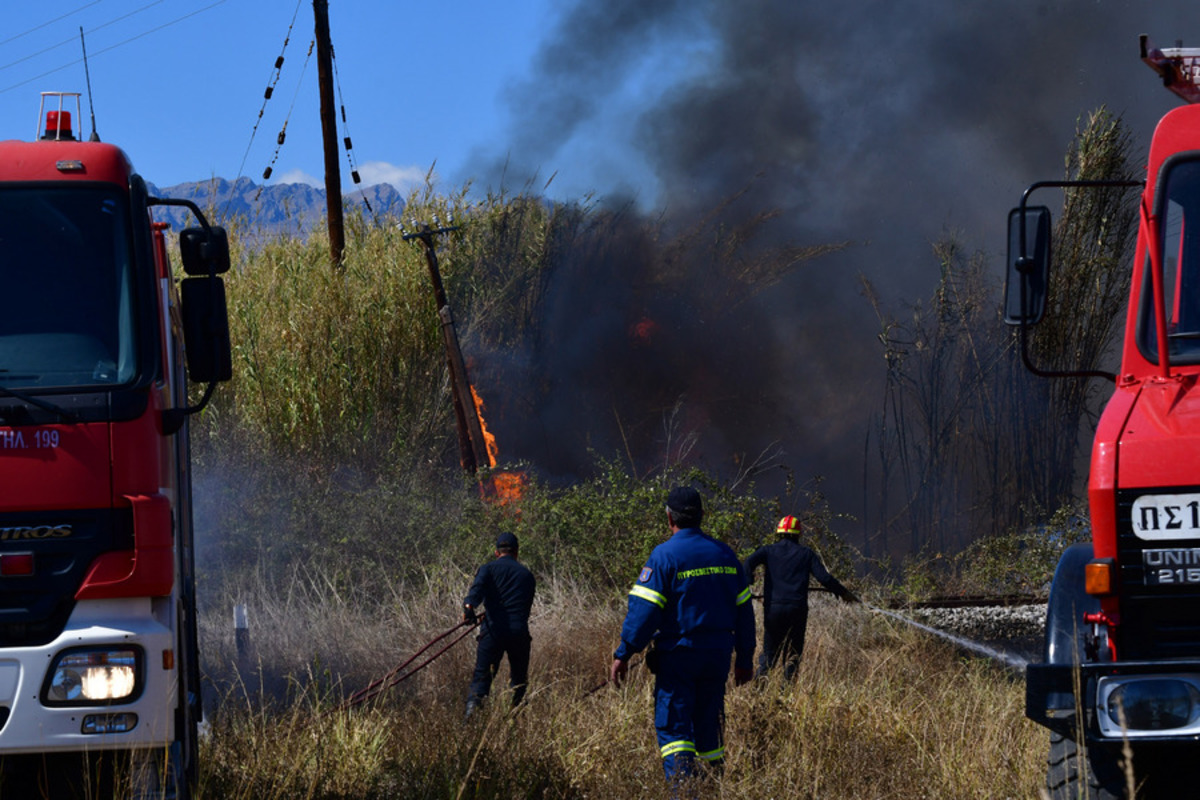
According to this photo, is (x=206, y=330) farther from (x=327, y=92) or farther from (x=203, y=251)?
(x=327, y=92)

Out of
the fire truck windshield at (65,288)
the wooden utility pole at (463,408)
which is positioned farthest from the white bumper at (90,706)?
the wooden utility pole at (463,408)

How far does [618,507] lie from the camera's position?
1356 centimetres

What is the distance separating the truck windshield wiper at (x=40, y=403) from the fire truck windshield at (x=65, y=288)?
7 centimetres

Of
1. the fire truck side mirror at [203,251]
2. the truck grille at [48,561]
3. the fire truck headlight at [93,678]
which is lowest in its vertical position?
the fire truck headlight at [93,678]

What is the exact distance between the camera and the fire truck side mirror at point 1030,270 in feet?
16.7

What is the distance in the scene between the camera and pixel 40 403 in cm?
449

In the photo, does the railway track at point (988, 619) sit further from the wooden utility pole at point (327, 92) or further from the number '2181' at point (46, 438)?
the wooden utility pole at point (327, 92)

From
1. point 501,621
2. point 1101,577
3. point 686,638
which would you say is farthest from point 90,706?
point 501,621

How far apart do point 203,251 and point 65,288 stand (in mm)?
551

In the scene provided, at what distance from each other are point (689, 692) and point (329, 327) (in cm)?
1237

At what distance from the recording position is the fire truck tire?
14.6ft

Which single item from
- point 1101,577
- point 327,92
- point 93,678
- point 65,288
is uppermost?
point 327,92

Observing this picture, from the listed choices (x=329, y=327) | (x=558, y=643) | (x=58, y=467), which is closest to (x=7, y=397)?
(x=58, y=467)

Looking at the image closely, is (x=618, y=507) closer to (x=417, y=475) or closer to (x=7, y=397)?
(x=417, y=475)
